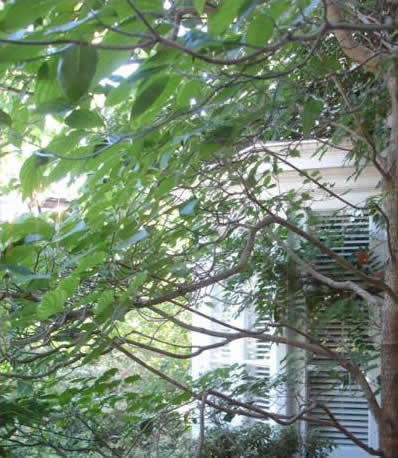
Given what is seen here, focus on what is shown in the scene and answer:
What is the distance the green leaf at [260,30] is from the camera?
1.00 m

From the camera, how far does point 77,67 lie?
0.87 metres

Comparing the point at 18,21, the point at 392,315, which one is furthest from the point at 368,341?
the point at 18,21

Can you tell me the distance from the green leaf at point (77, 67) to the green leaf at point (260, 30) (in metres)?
0.27

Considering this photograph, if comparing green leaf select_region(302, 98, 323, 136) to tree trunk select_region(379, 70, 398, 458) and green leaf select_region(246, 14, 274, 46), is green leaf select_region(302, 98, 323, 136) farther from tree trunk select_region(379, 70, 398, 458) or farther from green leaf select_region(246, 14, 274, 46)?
tree trunk select_region(379, 70, 398, 458)

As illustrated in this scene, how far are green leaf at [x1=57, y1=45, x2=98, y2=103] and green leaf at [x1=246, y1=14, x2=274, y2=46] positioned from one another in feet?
0.87

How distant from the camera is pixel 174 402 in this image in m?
2.38

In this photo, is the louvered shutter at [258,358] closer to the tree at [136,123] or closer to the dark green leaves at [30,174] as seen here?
the tree at [136,123]

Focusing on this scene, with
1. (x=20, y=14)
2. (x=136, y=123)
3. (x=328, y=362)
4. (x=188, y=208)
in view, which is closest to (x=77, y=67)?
(x=20, y=14)

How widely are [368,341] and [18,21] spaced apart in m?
2.89

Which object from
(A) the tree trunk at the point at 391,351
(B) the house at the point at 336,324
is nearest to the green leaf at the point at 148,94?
(A) the tree trunk at the point at 391,351

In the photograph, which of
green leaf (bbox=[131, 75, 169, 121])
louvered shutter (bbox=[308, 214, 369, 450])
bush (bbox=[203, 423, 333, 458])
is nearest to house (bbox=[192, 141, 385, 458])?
louvered shutter (bbox=[308, 214, 369, 450])

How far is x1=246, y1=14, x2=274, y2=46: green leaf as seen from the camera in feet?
3.30

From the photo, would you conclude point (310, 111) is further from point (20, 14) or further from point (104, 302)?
point (20, 14)

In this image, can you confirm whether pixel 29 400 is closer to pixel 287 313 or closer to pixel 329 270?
pixel 287 313
